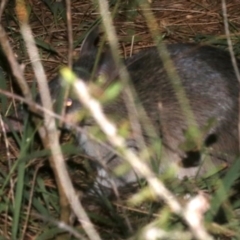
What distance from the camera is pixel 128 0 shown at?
745cm

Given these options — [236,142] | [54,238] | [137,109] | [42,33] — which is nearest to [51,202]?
[54,238]

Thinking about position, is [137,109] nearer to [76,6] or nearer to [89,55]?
[89,55]

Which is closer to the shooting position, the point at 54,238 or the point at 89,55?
the point at 54,238

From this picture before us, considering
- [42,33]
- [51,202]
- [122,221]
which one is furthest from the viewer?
[42,33]

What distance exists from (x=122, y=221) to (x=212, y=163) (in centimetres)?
99

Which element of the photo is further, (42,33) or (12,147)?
(42,33)

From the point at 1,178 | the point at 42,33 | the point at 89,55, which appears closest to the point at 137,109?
the point at 89,55

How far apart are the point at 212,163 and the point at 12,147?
4.26 ft

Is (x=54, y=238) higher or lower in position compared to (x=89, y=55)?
lower

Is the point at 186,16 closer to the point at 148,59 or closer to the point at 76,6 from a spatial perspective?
the point at 76,6

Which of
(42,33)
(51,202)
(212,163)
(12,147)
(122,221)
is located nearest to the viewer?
(122,221)

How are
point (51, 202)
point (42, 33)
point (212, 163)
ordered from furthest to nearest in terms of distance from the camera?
point (42, 33), point (212, 163), point (51, 202)

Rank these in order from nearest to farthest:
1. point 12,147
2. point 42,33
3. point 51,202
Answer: point 51,202
point 12,147
point 42,33

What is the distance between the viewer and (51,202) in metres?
5.07
